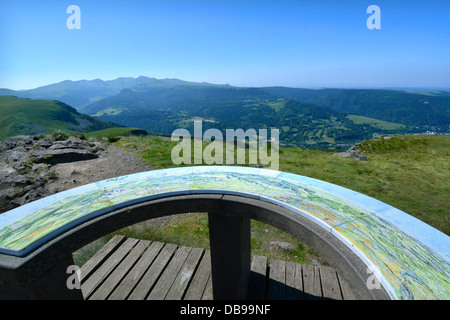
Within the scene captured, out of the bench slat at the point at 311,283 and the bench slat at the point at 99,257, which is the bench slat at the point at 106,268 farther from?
the bench slat at the point at 311,283

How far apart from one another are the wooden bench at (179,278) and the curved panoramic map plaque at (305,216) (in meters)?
1.87

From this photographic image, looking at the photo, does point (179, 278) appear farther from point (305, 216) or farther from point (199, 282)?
point (305, 216)

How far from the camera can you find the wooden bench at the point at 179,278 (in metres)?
4.25

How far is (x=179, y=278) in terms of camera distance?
4.61m

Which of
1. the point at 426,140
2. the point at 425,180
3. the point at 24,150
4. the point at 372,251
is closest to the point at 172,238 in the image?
the point at 372,251

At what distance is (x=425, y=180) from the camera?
1483 cm

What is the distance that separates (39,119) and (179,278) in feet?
471

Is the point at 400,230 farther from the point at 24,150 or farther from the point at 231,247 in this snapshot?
the point at 24,150

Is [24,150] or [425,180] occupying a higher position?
[24,150]

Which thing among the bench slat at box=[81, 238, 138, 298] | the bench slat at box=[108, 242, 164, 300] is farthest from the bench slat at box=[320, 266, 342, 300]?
the bench slat at box=[81, 238, 138, 298]

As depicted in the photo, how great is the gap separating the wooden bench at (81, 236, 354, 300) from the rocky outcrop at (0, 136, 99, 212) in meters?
6.35

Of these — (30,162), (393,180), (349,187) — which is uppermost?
(30,162)

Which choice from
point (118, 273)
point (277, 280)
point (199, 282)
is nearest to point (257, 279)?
point (277, 280)
